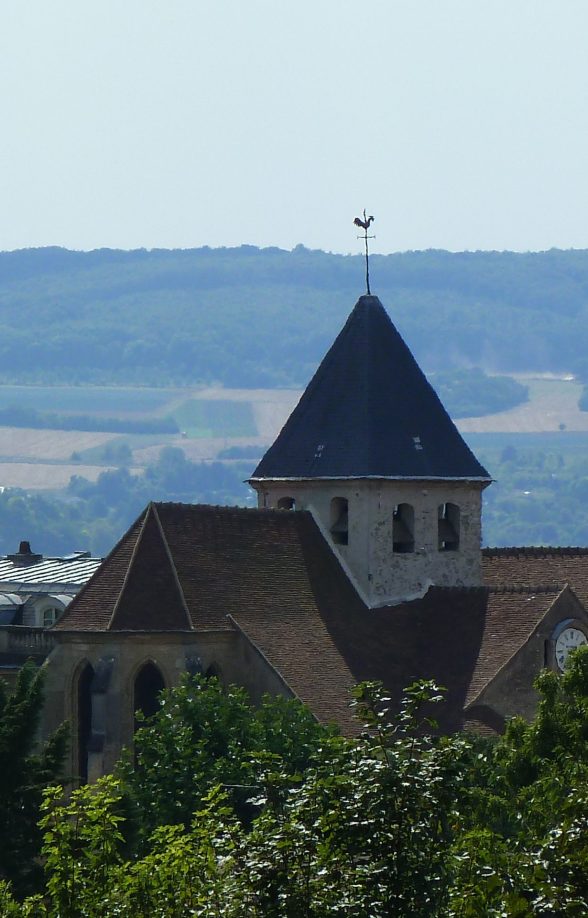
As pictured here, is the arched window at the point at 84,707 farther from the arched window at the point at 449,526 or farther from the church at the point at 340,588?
the arched window at the point at 449,526

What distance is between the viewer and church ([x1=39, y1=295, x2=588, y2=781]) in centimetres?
6331

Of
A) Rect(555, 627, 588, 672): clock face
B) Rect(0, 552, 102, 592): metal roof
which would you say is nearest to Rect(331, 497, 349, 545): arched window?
Rect(555, 627, 588, 672): clock face

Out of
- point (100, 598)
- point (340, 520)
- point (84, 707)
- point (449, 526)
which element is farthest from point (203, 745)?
point (449, 526)

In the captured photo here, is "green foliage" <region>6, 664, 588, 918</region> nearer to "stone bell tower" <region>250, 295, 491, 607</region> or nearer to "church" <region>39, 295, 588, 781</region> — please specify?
"church" <region>39, 295, 588, 781</region>

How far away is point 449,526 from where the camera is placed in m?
71.0

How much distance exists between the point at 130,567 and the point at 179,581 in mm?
1188

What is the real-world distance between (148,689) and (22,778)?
651 inches

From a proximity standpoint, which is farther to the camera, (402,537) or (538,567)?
(538,567)

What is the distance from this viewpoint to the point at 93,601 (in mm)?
63906

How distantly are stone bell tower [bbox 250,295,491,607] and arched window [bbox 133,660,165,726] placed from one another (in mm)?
7611

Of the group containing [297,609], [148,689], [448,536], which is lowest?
[148,689]

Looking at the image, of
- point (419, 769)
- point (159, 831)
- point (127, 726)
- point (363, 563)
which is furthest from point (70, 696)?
point (419, 769)

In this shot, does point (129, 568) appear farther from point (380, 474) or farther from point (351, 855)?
point (351, 855)

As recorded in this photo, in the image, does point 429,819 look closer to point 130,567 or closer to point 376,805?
point 376,805
